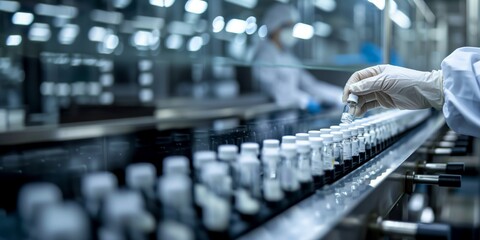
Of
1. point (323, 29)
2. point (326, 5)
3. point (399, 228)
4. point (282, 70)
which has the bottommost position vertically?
point (399, 228)

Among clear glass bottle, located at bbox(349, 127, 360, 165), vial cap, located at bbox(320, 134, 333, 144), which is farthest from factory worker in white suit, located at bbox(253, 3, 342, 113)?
vial cap, located at bbox(320, 134, 333, 144)

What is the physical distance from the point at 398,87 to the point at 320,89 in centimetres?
258

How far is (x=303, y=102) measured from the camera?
289 cm

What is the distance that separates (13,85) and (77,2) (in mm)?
617

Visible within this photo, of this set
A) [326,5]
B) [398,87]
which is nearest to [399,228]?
[398,87]

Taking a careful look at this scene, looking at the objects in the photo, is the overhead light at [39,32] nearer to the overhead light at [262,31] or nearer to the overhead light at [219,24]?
the overhead light at [219,24]

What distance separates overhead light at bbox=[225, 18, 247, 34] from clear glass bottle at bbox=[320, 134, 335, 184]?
2.83m

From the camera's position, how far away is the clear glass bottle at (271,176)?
554mm

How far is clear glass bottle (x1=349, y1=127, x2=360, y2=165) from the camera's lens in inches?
33.7

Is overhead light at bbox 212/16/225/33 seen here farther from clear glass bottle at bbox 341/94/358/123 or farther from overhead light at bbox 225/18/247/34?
clear glass bottle at bbox 341/94/358/123

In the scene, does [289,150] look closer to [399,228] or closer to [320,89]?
[399,228]

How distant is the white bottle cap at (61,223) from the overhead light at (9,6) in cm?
164

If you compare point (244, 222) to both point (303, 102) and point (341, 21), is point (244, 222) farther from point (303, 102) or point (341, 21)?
point (341, 21)

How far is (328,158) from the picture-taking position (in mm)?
726
